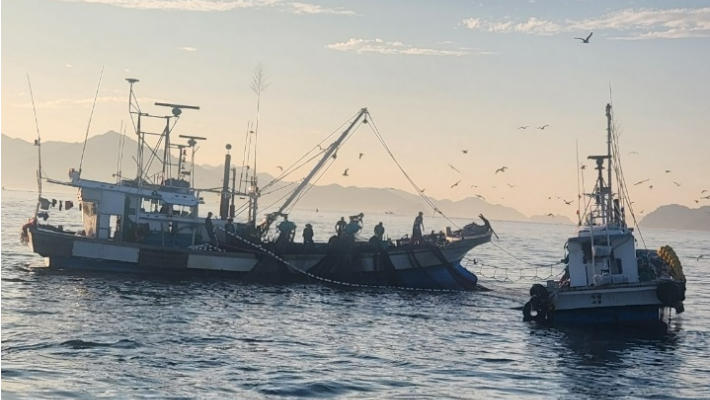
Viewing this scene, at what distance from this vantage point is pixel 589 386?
24.2 meters

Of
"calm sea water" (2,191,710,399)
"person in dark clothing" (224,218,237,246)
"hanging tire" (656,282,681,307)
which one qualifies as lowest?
"calm sea water" (2,191,710,399)

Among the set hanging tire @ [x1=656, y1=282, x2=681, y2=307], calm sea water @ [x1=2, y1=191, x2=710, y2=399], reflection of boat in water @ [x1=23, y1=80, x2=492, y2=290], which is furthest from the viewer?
reflection of boat in water @ [x1=23, y1=80, x2=492, y2=290]

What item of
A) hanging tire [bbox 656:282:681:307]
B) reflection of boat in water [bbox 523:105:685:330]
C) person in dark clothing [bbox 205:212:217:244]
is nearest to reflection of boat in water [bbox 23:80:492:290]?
person in dark clothing [bbox 205:212:217:244]

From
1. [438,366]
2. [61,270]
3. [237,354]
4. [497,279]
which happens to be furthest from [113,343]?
[497,279]

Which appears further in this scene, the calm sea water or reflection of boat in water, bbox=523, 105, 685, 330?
reflection of boat in water, bbox=523, 105, 685, 330

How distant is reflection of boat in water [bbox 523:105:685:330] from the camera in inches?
1309

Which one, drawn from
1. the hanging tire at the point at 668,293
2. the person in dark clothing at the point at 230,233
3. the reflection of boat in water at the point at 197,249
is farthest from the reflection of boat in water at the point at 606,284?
the person in dark clothing at the point at 230,233

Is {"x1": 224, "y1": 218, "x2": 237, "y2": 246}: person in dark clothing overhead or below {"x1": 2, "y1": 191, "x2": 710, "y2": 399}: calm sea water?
overhead

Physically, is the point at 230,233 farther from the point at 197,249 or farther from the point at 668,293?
the point at 668,293

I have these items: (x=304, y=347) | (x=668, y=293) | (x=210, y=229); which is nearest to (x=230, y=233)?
(x=210, y=229)

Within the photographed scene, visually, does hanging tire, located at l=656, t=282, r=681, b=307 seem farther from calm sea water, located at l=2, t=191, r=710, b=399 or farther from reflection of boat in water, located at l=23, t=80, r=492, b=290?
reflection of boat in water, located at l=23, t=80, r=492, b=290

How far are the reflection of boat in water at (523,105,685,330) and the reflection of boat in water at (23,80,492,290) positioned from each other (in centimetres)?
1093

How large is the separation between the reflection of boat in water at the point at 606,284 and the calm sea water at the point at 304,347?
1078 mm

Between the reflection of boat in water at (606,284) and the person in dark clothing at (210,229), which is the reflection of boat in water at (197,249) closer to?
the person in dark clothing at (210,229)
